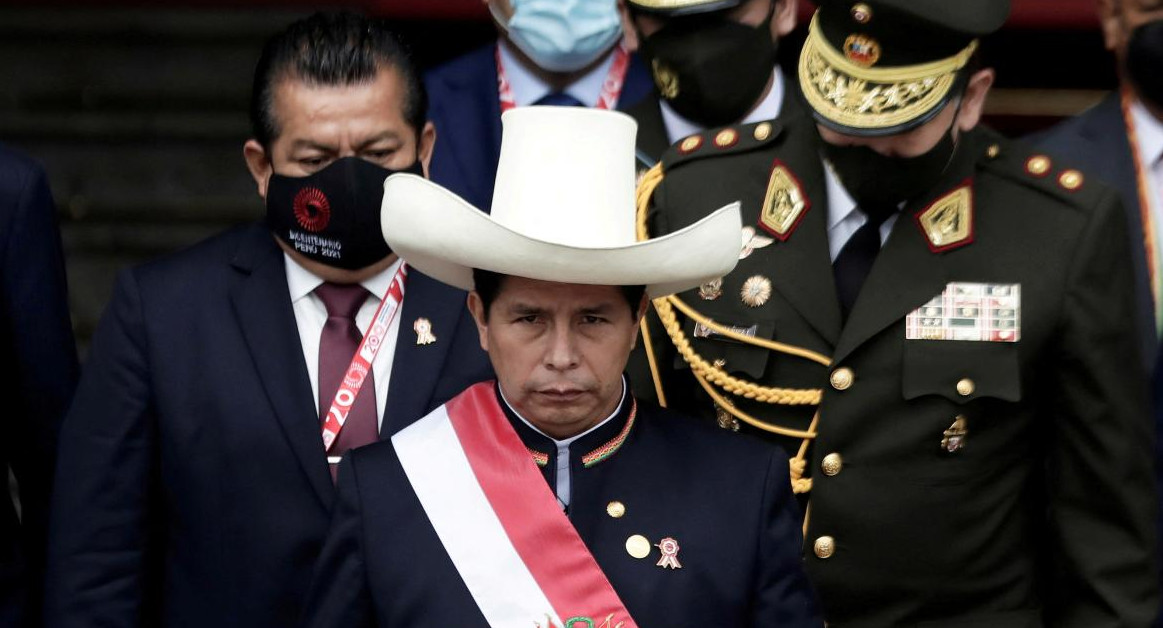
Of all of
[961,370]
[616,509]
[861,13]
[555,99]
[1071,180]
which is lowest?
[616,509]

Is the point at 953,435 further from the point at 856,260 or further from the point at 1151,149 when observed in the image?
the point at 1151,149

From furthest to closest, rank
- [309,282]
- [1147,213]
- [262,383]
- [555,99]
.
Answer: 1. [555,99]
2. [1147,213]
3. [309,282]
4. [262,383]

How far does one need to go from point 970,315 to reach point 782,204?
1.43 feet

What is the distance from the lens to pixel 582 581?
307cm

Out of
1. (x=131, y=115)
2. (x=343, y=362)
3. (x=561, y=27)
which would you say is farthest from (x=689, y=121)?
(x=131, y=115)

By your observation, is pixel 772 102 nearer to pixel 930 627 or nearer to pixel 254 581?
pixel 930 627

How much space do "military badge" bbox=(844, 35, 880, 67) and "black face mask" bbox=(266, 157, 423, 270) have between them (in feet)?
2.97

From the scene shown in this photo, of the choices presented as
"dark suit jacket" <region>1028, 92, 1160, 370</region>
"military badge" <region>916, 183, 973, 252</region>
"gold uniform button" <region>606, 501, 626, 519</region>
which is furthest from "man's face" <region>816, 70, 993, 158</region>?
"gold uniform button" <region>606, 501, 626, 519</region>

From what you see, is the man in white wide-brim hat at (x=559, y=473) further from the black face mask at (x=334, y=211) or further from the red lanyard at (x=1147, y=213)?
the red lanyard at (x=1147, y=213)

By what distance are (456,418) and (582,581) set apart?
1.25 feet

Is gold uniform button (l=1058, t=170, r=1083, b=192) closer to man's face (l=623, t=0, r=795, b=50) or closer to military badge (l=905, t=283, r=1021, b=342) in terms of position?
military badge (l=905, t=283, r=1021, b=342)

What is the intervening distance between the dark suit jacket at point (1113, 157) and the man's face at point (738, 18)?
2.24ft

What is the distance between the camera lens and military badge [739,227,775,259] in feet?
12.2

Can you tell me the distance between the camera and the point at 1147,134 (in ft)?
14.1
